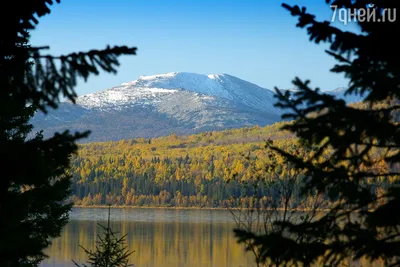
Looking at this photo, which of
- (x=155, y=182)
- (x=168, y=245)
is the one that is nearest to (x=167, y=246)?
(x=168, y=245)

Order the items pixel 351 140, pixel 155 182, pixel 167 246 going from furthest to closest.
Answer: pixel 155 182 < pixel 167 246 < pixel 351 140

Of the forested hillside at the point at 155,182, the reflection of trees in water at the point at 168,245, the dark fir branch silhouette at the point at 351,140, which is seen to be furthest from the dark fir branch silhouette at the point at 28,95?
the forested hillside at the point at 155,182

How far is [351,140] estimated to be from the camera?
3885mm

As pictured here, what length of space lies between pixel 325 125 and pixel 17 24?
73.1 inches

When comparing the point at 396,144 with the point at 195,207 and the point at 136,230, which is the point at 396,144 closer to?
the point at 136,230

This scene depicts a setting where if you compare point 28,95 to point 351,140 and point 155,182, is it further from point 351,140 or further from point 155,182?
point 155,182

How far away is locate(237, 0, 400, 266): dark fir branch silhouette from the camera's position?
3.79 metres

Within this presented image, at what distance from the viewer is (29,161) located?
3.57 meters

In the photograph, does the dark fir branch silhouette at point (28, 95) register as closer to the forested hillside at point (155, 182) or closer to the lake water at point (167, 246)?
the lake water at point (167, 246)

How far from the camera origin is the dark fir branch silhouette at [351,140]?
379 cm

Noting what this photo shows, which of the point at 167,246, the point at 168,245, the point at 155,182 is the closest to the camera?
the point at 167,246

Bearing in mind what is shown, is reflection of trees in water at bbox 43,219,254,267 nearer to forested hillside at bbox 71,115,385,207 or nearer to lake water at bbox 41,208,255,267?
lake water at bbox 41,208,255,267

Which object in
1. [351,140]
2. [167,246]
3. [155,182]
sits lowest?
[167,246]

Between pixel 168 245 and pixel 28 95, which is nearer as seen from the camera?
pixel 28 95
